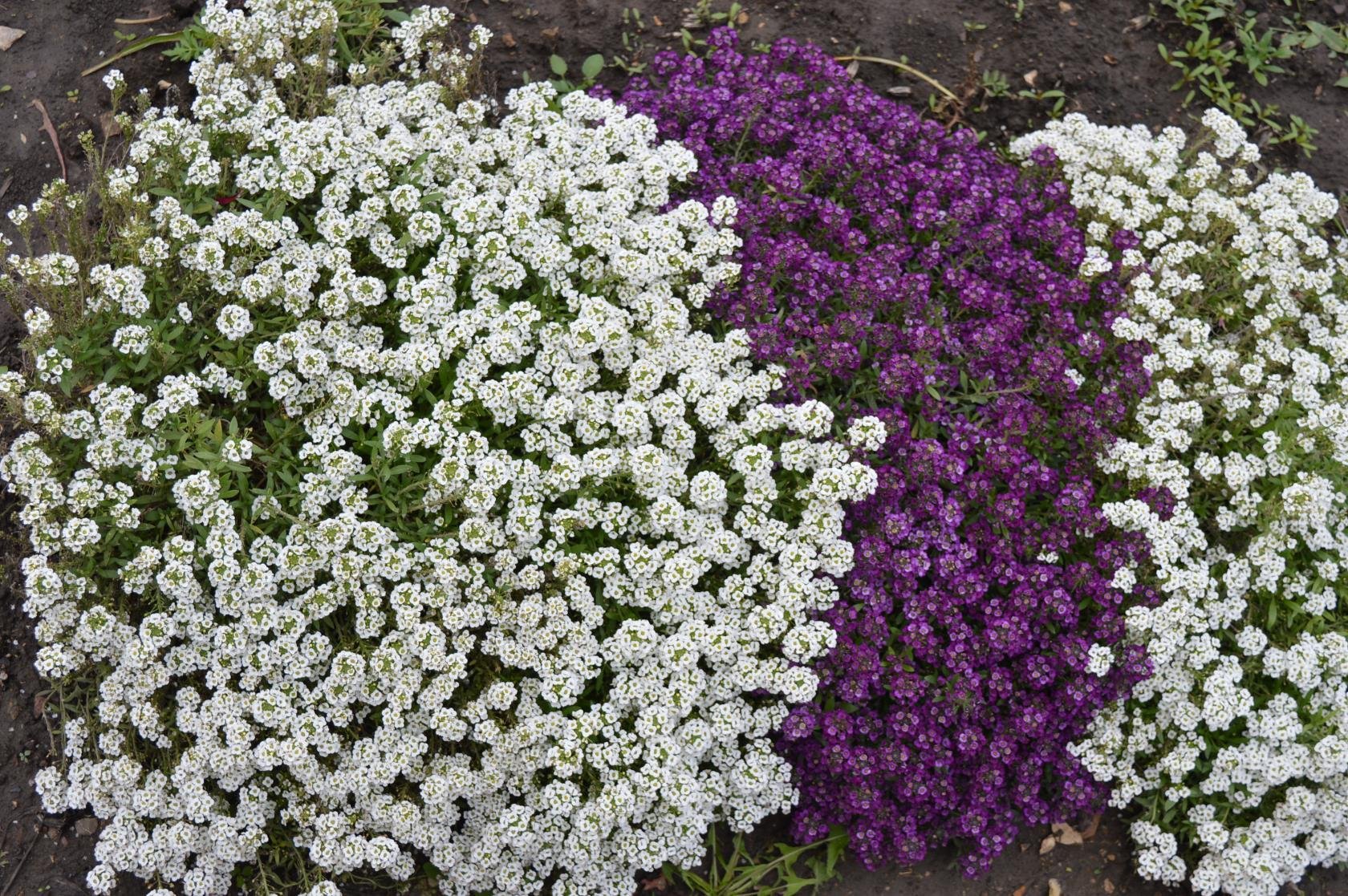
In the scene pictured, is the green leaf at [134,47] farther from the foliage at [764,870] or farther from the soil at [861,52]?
the foliage at [764,870]

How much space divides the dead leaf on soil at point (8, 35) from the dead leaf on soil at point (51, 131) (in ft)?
1.61

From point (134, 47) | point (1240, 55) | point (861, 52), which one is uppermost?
point (134, 47)

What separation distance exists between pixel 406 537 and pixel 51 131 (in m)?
3.83

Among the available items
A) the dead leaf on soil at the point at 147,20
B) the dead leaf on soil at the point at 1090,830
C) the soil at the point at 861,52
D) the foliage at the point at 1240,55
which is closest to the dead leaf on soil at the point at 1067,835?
the dead leaf on soil at the point at 1090,830

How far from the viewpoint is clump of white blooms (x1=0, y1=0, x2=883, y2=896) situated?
15.6 ft

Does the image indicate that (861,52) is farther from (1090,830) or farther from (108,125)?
(1090,830)

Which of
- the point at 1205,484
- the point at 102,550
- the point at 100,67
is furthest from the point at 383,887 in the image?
the point at 100,67

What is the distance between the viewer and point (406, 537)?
4.93 m

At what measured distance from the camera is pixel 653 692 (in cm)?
485

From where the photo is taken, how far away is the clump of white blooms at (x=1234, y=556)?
5105 mm

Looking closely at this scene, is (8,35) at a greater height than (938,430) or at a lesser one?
greater

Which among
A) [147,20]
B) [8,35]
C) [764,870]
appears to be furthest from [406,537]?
[8,35]

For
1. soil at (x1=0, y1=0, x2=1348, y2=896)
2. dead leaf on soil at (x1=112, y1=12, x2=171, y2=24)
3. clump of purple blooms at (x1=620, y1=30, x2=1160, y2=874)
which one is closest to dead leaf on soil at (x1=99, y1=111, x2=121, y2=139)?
soil at (x1=0, y1=0, x2=1348, y2=896)

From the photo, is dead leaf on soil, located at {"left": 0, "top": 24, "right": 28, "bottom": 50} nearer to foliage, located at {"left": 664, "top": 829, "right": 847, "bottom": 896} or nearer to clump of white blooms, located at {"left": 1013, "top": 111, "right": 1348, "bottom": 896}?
foliage, located at {"left": 664, "top": 829, "right": 847, "bottom": 896}
